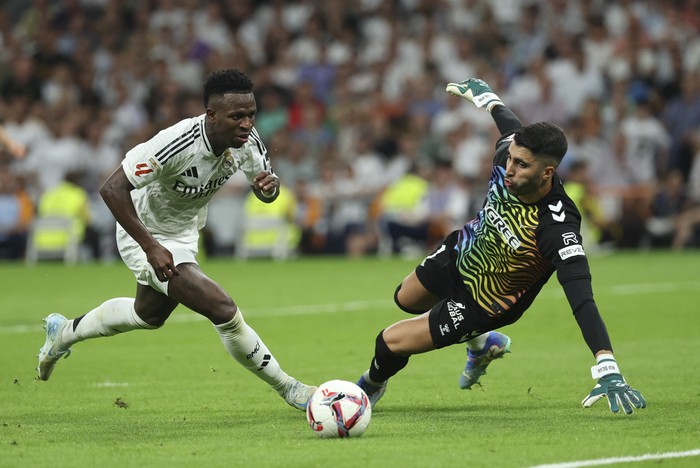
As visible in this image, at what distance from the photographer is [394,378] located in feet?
33.5

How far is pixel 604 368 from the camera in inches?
284

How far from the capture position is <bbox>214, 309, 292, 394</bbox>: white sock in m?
8.16

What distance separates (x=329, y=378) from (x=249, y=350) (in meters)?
2.01

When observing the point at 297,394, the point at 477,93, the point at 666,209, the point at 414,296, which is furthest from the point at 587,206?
the point at 297,394

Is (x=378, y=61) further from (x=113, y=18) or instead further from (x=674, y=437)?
(x=674, y=437)

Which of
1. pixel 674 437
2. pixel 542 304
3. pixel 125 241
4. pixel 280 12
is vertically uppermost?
pixel 280 12

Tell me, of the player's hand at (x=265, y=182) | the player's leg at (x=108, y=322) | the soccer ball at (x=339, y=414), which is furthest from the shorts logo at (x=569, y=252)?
the player's leg at (x=108, y=322)

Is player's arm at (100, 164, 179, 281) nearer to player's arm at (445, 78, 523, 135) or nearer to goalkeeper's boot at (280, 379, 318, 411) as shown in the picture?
goalkeeper's boot at (280, 379, 318, 411)

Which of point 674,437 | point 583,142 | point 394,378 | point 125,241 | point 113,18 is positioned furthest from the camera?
point 113,18

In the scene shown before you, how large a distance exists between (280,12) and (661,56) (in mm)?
7914

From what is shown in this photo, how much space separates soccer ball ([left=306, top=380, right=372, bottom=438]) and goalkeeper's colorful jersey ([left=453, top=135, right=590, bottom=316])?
1184 millimetres

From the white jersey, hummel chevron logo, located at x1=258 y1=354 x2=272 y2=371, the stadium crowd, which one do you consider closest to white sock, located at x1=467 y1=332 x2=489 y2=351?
hummel chevron logo, located at x1=258 y1=354 x2=272 y2=371

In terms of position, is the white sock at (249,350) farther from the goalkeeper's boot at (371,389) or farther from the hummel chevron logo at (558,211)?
the hummel chevron logo at (558,211)

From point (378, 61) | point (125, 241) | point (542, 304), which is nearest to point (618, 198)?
point (378, 61)
